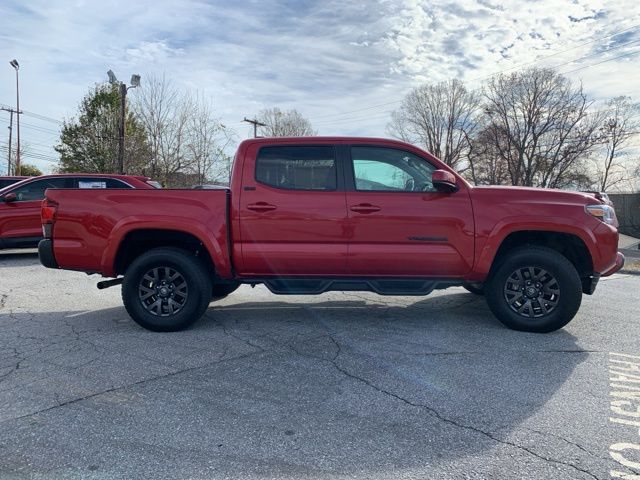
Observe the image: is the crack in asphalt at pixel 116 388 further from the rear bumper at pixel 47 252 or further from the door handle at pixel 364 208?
the rear bumper at pixel 47 252

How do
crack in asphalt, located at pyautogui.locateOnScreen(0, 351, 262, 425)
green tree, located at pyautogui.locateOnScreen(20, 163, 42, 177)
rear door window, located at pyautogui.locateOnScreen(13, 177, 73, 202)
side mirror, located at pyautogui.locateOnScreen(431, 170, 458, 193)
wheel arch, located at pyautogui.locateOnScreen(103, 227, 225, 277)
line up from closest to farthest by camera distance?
1. crack in asphalt, located at pyautogui.locateOnScreen(0, 351, 262, 425)
2. side mirror, located at pyautogui.locateOnScreen(431, 170, 458, 193)
3. wheel arch, located at pyautogui.locateOnScreen(103, 227, 225, 277)
4. rear door window, located at pyautogui.locateOnScreen(13, 177, 73, 202)
5. green tree, located at pyautogui.locateOnScreen(20, 163, 42, 177)

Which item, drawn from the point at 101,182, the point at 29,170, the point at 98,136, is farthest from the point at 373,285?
the point at 29,170

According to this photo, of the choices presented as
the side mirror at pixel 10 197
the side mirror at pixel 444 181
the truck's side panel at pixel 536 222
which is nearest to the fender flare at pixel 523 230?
the truck's side panel at pixel 536 222

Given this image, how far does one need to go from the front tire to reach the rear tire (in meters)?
3.19

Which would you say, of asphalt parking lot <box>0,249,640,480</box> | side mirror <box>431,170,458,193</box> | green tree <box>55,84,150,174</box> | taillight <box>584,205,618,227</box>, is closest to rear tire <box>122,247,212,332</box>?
asphalt parking lot <box>0,249,640,480</box>

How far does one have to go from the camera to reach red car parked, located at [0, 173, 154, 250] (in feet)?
32.0

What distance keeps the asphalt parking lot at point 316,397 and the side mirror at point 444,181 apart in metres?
1.55

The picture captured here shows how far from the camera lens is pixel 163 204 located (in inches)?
193

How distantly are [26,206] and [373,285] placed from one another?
8.50 metres

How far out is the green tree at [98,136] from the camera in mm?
26344

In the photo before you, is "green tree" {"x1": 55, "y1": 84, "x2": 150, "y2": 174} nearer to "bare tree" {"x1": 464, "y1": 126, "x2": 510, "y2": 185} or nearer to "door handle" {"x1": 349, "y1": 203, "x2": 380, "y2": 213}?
"door handle" {"x1": 349, "y1": 203, "x2": 380, "y2": 213}

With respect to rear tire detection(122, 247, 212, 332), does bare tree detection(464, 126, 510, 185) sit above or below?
above

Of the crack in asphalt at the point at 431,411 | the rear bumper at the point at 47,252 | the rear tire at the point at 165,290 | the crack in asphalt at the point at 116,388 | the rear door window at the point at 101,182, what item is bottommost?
the crack in asphalt at the point at 116,388

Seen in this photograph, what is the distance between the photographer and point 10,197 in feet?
32.0
